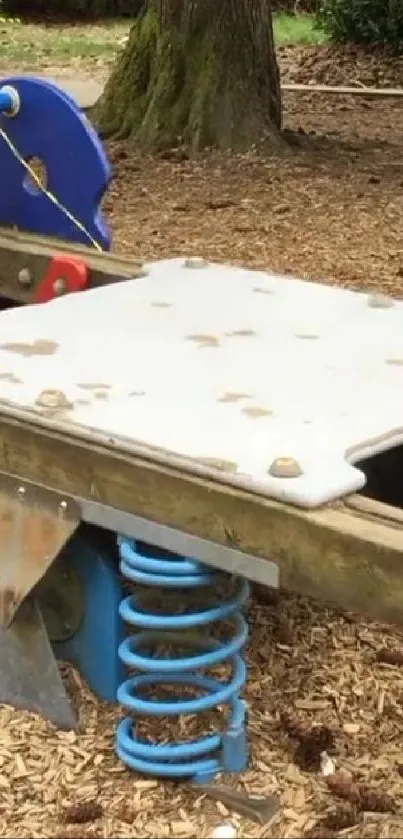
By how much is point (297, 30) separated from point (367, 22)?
9.62ft

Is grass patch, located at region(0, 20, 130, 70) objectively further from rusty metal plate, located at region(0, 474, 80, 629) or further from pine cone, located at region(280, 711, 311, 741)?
pine cone, located at region(280, 711, 311, 741)

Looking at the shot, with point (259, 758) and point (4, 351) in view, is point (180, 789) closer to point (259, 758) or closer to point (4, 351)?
point (259, 758)

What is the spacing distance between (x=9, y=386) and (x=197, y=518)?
547 millimetres

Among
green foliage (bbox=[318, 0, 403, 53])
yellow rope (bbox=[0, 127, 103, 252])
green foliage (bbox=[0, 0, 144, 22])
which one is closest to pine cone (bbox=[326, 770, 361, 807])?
yellow rope (bbox=[0, 127, 103, 252])

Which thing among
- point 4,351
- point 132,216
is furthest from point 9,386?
point 132,216

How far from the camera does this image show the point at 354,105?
35.9 feet

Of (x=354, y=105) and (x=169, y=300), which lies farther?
(x=354, y=105)

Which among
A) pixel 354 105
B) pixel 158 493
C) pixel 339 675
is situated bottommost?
pixel 354 105

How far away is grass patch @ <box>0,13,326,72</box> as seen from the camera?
1417cm

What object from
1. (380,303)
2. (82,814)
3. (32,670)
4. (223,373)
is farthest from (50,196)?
(82,814)

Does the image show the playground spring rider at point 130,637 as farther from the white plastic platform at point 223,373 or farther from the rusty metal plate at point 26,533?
the white plastic platform at point 223,373

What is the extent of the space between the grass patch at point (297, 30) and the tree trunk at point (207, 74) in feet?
24.0

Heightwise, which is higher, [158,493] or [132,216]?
[158,493]

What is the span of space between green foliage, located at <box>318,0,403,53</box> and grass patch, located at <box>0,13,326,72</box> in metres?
0.75
